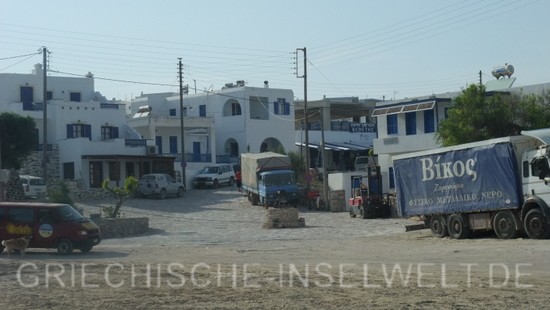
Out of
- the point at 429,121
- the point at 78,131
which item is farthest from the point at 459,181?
the point at 78,131

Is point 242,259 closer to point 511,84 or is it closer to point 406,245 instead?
point 406,245

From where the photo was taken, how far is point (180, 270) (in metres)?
20.0

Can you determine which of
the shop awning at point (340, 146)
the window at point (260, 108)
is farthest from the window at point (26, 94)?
the shop awning at point (340, 146)

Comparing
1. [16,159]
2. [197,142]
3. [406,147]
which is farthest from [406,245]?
[197,142]

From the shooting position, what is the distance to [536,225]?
26.9 meters

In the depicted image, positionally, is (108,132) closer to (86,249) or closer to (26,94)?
(26,94)

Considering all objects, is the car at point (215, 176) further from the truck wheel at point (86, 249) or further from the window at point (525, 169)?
the window at point (525, 169)

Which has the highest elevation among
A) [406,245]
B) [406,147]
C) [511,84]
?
[511,84]

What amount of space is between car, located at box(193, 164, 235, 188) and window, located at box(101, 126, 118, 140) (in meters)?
7.92

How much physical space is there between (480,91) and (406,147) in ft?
38.0

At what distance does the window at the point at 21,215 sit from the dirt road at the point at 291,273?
3.97ft

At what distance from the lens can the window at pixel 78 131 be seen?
65875 millimetres

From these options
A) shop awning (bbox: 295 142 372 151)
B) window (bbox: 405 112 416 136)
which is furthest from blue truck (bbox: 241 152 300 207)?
shop awning (bbox: 295 142 372 151)

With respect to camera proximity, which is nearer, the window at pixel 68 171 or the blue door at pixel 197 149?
the window at pixel 68 171
